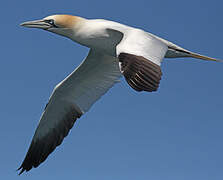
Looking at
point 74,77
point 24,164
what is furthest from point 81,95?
point 24,164

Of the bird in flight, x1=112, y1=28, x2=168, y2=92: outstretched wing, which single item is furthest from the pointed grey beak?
A: x1=112, y1=28, x2=168, y2=92: outstretched wing

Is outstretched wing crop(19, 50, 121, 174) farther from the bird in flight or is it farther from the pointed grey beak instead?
the pointed grey beak

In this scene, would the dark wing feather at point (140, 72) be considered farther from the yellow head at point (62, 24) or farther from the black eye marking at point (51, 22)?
the black eye marking at point (51, 22)

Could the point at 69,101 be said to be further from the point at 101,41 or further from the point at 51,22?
the point at 101,41

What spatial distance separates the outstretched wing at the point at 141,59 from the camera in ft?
26.3

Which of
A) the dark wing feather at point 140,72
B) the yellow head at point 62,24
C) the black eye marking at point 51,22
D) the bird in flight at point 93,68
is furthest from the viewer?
the black eye marking at point 51,22

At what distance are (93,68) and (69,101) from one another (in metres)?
1.31

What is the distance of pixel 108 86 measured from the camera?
14.0 meters

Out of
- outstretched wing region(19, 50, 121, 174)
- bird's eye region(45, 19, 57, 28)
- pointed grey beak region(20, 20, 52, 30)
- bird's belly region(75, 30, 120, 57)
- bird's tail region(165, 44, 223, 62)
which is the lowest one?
outstretched wing region(19, 50, 121, 174)

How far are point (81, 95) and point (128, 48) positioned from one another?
5259 mm

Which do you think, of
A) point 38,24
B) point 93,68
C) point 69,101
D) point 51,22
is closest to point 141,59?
point 51,22

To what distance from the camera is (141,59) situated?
8.62 metres

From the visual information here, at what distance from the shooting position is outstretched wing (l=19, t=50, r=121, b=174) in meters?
13.7

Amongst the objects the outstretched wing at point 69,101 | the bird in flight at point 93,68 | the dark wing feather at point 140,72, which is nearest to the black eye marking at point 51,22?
the bird in flight at point 93,68
